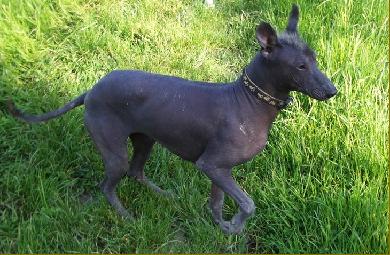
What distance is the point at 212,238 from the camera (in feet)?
10.2

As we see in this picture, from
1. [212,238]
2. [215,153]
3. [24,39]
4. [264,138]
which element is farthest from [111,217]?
[24,39]

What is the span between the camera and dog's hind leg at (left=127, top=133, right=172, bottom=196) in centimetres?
337

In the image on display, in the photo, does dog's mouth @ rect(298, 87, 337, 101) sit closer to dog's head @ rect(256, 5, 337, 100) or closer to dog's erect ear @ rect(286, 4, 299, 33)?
dog's head @ rect(256, 5, 337, 100)

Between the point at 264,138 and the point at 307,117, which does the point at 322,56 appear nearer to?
the point at 307,117

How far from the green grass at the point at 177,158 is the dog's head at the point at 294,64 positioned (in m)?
0.74

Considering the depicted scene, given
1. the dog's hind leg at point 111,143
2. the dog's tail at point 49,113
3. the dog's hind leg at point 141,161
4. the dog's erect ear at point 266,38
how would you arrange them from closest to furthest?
the dog's erect ear at point 266,38
the dog's hind leg at point 111,143
the dog's tail at point 49,113
the dog's hind leg at point 141,161

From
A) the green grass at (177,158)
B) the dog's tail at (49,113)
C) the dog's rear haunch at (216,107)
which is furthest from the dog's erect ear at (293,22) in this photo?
the dog's tail at (49,113)

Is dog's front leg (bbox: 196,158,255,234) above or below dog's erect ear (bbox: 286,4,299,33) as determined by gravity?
below

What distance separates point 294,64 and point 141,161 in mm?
1296

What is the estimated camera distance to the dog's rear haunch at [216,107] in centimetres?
267

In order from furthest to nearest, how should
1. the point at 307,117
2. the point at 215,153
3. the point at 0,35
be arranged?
the point at 0,35 < the point at 307,117 < the point at 215,153

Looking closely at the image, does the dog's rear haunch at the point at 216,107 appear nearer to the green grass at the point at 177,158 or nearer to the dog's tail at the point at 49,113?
the dog's tail at the point at 49,113

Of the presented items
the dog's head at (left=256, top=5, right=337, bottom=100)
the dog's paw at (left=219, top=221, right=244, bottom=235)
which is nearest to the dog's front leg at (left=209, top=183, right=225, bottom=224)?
the dog's paw at (left=219, top=221, right=244, bottom=235)

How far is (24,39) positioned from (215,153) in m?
2.49
